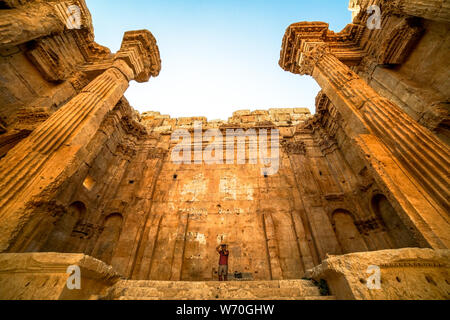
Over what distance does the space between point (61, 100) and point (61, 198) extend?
14.1 ft

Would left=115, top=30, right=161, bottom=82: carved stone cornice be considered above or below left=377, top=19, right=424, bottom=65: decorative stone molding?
above

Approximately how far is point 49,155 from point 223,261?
6702 mm

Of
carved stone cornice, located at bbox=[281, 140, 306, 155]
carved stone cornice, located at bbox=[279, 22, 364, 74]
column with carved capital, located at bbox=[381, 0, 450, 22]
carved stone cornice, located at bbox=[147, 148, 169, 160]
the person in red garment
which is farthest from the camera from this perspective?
carved stone cornice, located at bbox=[147, 148, 169, 160]

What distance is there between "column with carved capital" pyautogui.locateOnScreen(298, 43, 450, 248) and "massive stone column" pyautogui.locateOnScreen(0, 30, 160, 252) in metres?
7.81

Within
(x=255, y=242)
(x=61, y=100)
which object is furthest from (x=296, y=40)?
(x=61, y=100)

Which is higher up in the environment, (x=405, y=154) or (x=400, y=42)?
(x=400, y=42)

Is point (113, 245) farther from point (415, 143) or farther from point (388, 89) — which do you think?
point (388, 89)

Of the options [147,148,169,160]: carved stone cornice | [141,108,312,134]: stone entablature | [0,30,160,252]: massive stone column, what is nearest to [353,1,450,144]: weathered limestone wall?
[141,108,312,134]: stone entablature

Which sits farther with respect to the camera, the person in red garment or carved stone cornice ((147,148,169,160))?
carved stone cornice ((147,148,169,160))

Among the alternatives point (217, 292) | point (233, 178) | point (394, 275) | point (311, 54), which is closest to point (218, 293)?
point (217, 292)

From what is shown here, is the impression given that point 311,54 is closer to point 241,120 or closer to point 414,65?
point 414,65

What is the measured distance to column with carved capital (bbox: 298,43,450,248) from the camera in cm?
332

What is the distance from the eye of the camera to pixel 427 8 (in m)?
4.64

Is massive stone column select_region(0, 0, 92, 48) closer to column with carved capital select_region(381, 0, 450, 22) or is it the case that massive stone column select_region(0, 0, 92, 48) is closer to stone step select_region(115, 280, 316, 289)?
stone step select_region(115, 280, 316, 289)
